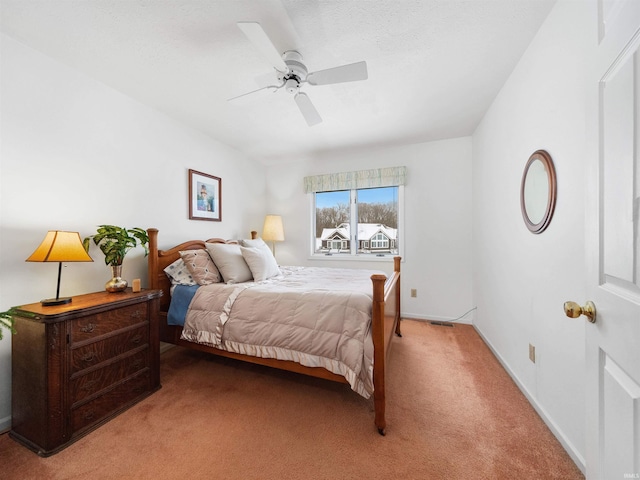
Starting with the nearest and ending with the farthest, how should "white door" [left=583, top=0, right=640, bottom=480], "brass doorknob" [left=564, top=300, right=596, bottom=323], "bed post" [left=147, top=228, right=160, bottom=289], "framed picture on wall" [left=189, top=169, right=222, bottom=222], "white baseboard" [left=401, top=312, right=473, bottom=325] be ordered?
"white door" [left=583, top=0, right=640, bottom=480] < "brass doorknob" [left=564, top=300, right=596, bottom=323] < "bed post" [left=147, top=228, right=160, bottom=289] < "framed picture on wall" [left=189, top=169, right=222, bottom=222] < "white baseboard" [left=401, top=312, right=473, bottom=325]

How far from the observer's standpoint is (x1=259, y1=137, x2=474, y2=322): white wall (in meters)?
3.48

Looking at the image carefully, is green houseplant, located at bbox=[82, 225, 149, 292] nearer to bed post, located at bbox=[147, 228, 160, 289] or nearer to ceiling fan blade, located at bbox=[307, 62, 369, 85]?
bed post, located at bbox=[147, 228, 160, 289]

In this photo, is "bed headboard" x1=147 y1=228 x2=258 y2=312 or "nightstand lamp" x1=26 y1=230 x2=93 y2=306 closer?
"nightstand lamp" x1=26 y1=230 x2=93 y2=306

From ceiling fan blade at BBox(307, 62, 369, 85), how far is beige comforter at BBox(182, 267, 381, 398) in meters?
1.48

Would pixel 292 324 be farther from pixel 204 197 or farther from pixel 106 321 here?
pixel 204 197

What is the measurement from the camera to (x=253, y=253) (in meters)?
2.63

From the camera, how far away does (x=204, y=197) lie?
3244mm

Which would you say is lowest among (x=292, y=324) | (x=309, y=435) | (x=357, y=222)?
(x=309, y=435)

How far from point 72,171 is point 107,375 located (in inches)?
61.9

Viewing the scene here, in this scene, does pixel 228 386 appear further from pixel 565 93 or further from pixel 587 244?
pixel 565 93

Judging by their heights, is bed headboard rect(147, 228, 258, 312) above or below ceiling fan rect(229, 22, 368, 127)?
below

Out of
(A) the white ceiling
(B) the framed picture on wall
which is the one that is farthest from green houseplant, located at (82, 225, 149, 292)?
(A) the white ceiling

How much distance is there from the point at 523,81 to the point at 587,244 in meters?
1.75

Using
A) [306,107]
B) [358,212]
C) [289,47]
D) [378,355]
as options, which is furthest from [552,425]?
[358,212]
